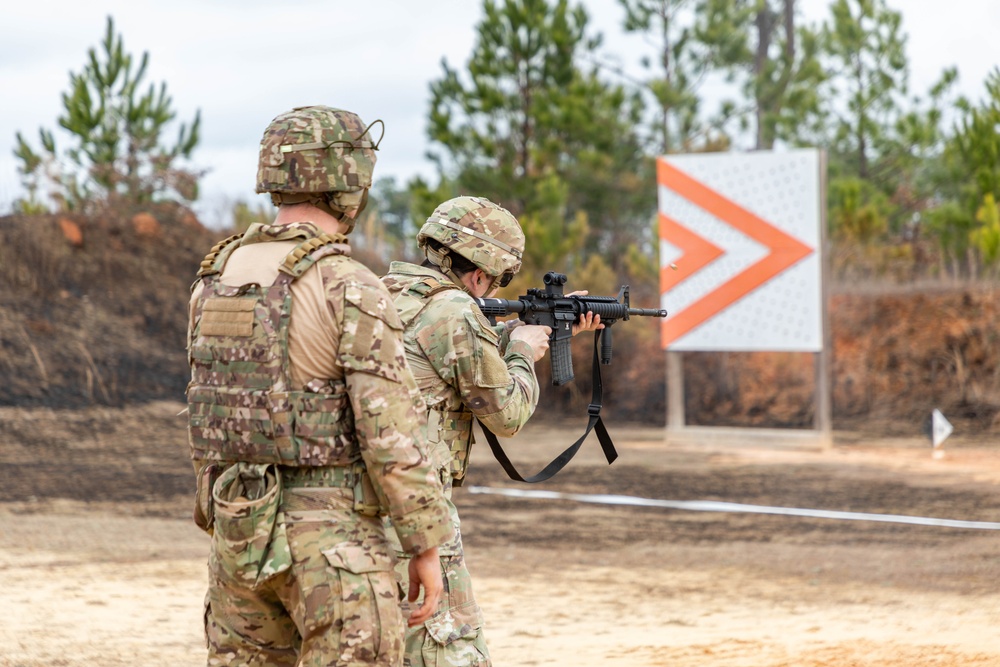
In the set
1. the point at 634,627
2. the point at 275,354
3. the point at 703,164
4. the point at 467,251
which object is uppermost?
the point at 703,164

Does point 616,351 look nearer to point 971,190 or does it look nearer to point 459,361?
point 971,190

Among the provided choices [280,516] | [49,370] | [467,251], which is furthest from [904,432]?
[280,516]

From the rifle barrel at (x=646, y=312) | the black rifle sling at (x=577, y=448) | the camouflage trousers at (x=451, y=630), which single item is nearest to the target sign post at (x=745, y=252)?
the rifle barrel at (x=646, y=312)

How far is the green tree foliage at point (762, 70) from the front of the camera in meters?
18.7

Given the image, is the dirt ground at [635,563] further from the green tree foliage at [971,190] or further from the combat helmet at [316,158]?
the green tree foliage at [971,190]

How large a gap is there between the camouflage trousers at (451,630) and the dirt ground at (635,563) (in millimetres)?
2021

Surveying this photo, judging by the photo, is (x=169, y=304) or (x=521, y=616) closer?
(x=521, y=616)

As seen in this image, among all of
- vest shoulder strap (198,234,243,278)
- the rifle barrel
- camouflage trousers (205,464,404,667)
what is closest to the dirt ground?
the rifle barrel

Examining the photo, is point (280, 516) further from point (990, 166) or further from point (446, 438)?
point (990, 166)

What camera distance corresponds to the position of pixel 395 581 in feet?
8.20

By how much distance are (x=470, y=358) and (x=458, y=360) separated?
0.03 m

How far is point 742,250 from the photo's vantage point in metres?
13.4

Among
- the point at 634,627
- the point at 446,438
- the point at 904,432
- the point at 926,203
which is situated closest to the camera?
the point at 446,438

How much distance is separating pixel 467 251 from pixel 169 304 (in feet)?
50.8
